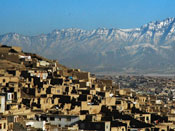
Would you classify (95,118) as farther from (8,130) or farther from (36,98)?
(8,130)

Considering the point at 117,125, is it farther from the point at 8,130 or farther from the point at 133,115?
the point at 8,130

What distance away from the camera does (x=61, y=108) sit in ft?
157

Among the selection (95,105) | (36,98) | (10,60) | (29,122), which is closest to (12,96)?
(36,98)

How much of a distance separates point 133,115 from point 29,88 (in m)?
9.16

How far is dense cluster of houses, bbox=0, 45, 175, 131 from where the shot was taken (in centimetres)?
4062

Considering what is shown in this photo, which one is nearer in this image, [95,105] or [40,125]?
[40,125]

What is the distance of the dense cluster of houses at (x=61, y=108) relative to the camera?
4062 cm

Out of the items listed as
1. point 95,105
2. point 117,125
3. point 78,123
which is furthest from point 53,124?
point 95,105

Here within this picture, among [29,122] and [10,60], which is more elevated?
[10,60]

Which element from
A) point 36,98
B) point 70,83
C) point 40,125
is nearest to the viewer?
point 40,125

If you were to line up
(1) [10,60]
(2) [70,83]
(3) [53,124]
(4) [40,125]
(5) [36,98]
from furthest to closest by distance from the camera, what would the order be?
1. (1) [10,60]
2. (2) [70,83]
3. (5) [36,98]
4. (3) [53,124]
5. (4) [40,125]

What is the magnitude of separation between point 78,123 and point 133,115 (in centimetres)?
659

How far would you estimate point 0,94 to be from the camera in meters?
44.7

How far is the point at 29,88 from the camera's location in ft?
168
